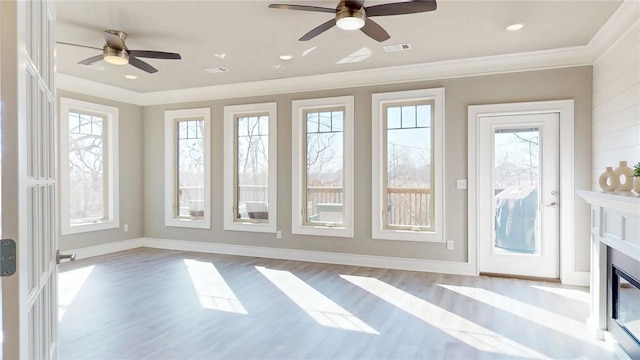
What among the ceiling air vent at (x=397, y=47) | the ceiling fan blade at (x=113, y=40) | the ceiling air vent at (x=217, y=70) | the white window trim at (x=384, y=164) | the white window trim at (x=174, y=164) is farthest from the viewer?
the white window trim at (x=174, y=164)

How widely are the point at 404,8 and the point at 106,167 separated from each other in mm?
5455

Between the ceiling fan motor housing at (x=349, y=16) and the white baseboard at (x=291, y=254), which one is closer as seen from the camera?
the ceiling fan motor housing at (x=349, y=16)

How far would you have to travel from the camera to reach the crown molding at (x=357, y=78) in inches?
176

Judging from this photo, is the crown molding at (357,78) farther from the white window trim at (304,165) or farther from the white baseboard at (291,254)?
the white baseboard at (291,254)

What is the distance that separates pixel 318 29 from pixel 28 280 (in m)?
2.78

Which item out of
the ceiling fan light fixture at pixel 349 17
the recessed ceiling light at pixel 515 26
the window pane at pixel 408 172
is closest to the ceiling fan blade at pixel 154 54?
the ceiling fan light fixture at pixel 349 17

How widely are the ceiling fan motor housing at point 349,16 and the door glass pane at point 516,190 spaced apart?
262 cm

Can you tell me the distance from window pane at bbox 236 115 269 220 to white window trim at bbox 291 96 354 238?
527 mm

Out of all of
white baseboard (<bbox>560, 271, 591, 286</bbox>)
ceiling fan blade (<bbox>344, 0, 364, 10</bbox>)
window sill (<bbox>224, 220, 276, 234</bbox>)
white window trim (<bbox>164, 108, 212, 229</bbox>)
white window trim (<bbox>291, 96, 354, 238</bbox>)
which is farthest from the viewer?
white window trim (<bbox>164, 108, 212, 229</bbox>)

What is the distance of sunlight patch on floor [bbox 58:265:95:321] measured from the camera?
3.70 m

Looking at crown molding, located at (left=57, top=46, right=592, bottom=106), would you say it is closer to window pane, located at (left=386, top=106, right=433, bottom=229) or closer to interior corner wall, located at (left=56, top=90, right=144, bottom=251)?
interior corner wall, located at (left=56, top=90, right=144, bottom=251)

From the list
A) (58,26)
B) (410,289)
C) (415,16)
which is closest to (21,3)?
(415,16)

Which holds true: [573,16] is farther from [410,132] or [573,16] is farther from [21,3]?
[21,3]

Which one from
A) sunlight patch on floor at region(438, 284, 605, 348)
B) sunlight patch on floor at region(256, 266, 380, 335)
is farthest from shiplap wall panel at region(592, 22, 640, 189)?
sunlight patch on floor at region(256, 266, 380, 335)
